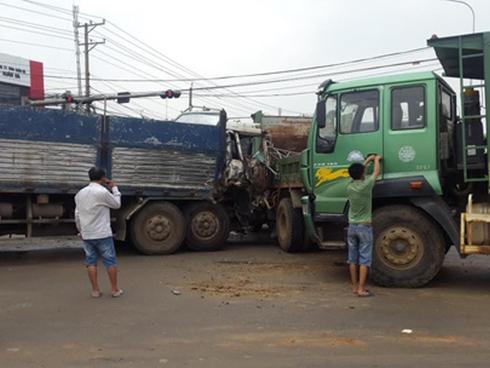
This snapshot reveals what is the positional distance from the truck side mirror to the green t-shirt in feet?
3.82

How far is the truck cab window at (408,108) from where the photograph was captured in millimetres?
7613

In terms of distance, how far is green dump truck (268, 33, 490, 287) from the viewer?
24.5ft

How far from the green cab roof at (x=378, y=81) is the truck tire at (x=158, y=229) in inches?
154

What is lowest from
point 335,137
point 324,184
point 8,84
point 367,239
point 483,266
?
point 483,266

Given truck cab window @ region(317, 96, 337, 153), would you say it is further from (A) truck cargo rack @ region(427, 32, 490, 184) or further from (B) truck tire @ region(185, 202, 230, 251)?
(B) truck tire @ region(185, 202, 230, 251)

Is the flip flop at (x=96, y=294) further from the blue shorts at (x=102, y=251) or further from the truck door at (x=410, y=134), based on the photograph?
the truck door at (x=410, y=134)

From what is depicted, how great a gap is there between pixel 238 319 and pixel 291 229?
4.85m

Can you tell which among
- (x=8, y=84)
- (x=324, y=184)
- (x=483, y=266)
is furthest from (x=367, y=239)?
(x=8, y=84)

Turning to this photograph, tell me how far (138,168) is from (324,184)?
365cm

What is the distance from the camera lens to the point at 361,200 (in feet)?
24.0

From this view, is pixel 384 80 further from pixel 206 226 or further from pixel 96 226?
pixel 206 226

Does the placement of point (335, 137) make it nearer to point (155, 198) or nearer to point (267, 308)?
point (267, 308)

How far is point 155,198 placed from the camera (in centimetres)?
1066

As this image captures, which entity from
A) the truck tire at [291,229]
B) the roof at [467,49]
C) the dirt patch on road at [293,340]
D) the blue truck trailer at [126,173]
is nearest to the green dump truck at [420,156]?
the roof at [467,49]
